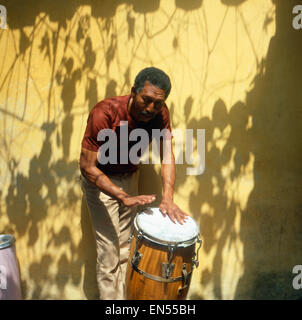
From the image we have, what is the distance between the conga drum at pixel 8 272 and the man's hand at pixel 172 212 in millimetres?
1650

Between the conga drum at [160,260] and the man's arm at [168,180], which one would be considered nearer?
the conga drum at [160,260]

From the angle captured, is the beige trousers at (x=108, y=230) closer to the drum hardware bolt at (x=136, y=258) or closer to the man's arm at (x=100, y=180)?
the man's arm at (x=100, y=180)

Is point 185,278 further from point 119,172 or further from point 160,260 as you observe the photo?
point 119,172

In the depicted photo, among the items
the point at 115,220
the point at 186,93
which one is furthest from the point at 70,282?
the point at 186,93

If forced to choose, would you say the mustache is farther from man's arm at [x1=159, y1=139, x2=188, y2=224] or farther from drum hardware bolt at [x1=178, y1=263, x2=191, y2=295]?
drum hardware bolt at [x1=178, y1=263, x2=191, y2=295]

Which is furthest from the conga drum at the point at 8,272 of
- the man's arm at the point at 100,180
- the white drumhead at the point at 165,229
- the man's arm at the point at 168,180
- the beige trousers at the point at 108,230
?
the man's arm at the point at 168,180

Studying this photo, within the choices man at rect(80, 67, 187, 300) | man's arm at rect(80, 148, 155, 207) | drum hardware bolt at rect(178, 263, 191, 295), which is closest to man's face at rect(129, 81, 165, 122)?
man at rect(80, 67, 187, 300)

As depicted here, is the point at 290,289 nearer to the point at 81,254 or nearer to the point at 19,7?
the point at 81,254

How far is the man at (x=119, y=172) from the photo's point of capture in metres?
2.85

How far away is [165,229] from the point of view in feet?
8.80

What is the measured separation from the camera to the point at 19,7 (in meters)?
3.59

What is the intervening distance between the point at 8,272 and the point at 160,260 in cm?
172

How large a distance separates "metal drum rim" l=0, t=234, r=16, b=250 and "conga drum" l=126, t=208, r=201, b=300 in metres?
1.41

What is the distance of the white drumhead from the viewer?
8.46 ft
